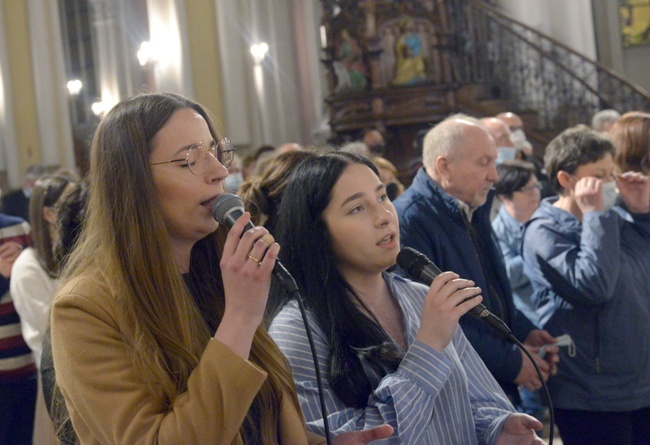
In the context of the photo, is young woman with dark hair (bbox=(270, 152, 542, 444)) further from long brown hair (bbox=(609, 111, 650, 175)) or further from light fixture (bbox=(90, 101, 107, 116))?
light fixture (bbox=(90, 101, 107, 116))

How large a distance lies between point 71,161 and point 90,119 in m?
4.63

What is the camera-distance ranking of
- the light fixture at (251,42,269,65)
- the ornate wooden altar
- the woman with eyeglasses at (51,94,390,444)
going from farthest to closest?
the light fixture at (251,42,269,65) < the ornate wooden altar < the woman with eyeglasses at (51,94,390,444)

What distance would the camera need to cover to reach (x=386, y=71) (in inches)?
411

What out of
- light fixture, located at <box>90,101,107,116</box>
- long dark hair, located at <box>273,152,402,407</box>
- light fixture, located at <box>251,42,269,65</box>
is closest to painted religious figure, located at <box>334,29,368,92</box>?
light fixture, located at <box>251,42,269,65</box>

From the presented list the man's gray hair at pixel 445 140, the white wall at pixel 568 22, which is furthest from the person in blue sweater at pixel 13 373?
the white wall at pixel 568 22

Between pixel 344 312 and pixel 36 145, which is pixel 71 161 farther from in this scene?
pixel 344 312

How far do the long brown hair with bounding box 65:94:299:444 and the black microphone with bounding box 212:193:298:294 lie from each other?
129 mm

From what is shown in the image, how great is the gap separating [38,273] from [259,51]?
402 inches

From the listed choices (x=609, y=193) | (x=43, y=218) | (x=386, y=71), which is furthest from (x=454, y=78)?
(x=43, y=218)

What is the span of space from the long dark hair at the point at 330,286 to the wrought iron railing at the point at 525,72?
872cm

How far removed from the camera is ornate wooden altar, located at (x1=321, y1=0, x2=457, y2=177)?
1028 cm

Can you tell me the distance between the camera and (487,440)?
7.24 feet

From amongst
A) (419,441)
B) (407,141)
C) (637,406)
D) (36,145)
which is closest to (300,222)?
(419,441)

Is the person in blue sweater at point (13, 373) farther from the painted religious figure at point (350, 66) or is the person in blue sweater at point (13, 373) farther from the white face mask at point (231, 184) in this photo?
the painted religious figure at point (350, 66)
